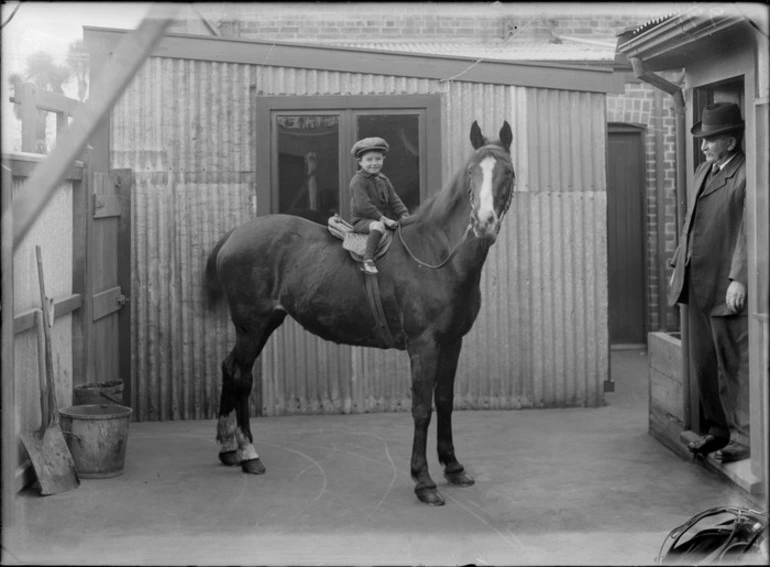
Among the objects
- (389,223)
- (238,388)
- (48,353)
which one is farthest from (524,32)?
(48,353)

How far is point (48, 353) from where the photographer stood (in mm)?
6473

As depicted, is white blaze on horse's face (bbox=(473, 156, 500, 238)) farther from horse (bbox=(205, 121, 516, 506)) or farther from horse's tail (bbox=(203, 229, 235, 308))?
horse's tail (bbox=(203, 229, 235, 308))

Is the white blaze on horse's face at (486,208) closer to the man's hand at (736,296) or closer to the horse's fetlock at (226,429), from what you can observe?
the man's hand at (736,296)

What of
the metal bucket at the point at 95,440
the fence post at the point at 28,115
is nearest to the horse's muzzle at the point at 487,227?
the metal bucket at the point at 95,440

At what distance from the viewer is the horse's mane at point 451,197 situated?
19.4 feet

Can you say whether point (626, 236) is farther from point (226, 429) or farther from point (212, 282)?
point (226, 429)

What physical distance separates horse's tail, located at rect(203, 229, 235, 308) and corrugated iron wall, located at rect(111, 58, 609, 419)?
1.24 meters

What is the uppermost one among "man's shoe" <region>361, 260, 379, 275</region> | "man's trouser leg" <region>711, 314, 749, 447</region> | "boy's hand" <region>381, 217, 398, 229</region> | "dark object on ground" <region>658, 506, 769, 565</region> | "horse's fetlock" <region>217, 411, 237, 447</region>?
"boy's hand" <region>381, 217, 398, 229</region>

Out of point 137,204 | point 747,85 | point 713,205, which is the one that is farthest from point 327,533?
point 137,204

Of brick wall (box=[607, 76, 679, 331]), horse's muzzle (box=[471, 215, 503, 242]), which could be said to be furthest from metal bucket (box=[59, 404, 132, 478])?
brick wall (box=[607, 76, 679, 331])

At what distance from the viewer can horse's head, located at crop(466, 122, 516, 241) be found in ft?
18.6

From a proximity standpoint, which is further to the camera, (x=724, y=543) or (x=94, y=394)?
(x=94, y=394)

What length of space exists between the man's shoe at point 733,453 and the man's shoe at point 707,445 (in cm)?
13

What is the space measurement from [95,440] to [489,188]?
10.5 feet
